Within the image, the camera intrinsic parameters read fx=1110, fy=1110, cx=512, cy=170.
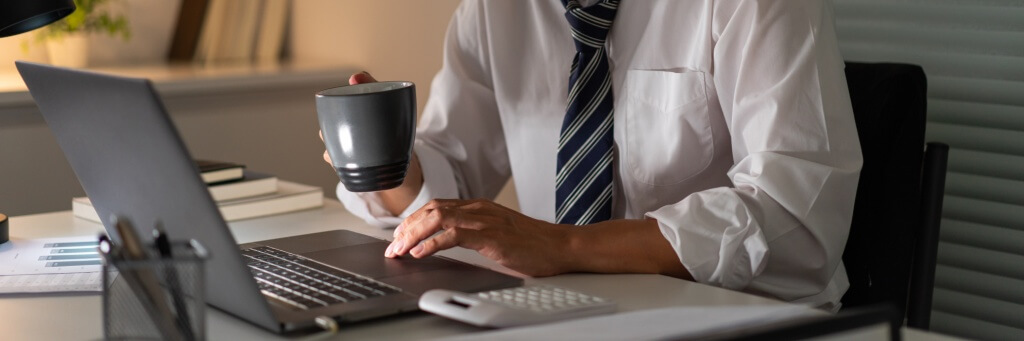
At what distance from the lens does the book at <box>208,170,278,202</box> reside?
1.51 m

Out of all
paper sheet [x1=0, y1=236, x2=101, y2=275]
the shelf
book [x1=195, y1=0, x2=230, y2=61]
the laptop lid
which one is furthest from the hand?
book [x1=195, y1=0, x2=230, y2=61]

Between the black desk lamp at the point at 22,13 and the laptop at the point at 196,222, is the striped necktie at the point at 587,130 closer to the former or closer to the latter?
the laptop at the point at 196,222

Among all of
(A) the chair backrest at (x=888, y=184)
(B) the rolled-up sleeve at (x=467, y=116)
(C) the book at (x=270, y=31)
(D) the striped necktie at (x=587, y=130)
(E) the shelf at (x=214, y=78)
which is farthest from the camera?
(C) the book at (x=270, y=31)

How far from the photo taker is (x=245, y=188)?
5.03 feet

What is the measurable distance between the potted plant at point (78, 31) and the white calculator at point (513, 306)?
199 centimetres

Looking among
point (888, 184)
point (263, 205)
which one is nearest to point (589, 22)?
point (888, 184)

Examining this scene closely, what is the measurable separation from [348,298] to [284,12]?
7.23 feet

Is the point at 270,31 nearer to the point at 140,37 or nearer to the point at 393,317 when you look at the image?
the point at 140,37

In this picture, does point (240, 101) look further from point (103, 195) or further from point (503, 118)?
point (103, 195)

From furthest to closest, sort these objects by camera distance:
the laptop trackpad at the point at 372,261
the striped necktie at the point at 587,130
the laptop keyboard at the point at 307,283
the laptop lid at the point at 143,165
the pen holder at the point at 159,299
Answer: the striped necktie at the point at 587,130
the laptop trackpad at the point at 372,261
the laptop keyboard at the point at 307,283
the laptop lid at the point at 143,165
the pen holder at the point at 159,299

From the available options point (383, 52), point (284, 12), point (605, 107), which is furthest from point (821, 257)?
point (284, 12)

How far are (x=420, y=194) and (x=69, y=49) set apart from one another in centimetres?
154

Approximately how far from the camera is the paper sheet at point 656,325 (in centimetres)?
73

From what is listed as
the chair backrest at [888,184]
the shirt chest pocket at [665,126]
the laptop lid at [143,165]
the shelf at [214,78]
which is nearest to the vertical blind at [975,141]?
the chair backrest at [888,184]
